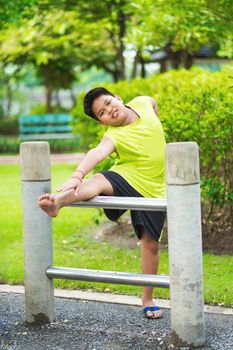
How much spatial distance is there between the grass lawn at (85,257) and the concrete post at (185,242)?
34.8 inches

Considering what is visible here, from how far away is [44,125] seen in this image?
2116 cm

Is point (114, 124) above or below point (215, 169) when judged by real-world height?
above

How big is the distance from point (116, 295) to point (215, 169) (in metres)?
1.74

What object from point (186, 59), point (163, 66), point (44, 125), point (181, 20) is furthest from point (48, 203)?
point (163, 66)

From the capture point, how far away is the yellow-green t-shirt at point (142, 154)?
13.2ft

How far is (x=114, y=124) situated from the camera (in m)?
4.07

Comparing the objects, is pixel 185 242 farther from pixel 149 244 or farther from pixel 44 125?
pixel 44 125

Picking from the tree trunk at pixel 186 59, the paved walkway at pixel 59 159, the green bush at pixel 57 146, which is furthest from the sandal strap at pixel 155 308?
the green bush at pixel 57 146

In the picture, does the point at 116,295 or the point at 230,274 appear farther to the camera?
the point at 230,274

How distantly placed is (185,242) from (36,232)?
0.95m

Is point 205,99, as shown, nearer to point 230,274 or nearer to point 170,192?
point 230,274

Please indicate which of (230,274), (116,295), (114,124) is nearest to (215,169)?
(230,274)

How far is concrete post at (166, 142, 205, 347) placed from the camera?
3.54m

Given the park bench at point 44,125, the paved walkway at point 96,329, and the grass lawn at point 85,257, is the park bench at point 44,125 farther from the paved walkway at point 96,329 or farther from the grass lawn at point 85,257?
the paved walkway at point 96,329
